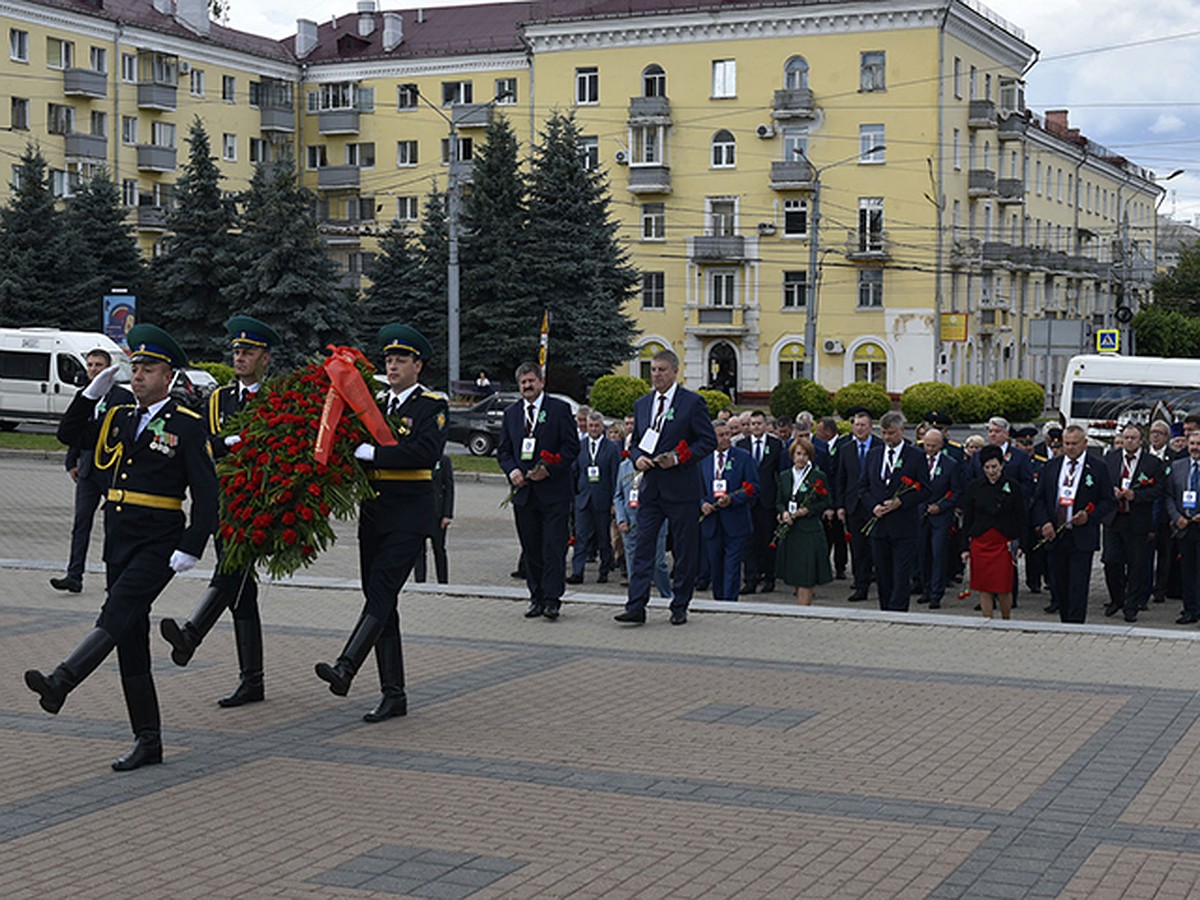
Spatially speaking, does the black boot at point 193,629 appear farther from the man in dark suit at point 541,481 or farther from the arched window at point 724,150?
the arched window at point 724,150

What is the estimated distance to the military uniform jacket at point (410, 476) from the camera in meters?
9.30

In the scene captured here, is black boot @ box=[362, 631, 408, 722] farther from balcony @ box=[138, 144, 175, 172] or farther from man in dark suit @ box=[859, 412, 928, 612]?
balcony @ box=[138, 144, 175, 172]

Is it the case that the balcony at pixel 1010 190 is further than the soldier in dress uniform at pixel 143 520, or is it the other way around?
the balcony at pixel 1010 190

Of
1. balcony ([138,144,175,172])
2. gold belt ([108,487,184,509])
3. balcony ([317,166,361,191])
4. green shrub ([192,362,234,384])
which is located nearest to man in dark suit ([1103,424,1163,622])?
gold belt ([108,487,184,509])

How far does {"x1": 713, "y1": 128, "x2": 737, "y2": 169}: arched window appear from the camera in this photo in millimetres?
71875

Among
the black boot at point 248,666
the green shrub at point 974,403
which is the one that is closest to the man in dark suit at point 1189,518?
the black boot at point 248,666

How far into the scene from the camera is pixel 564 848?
6848 millimetres

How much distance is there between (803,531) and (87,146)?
191ft

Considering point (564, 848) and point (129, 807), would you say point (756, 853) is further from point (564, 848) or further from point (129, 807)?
point (129, 807)

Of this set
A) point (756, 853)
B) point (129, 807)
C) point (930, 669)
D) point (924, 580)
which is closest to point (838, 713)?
point (930, 669)

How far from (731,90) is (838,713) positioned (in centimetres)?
6360

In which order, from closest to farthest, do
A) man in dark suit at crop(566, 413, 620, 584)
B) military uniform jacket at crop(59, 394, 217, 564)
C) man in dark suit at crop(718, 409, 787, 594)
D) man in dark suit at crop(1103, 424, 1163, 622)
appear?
military uniform jacket at crop(59, 394, 217, 564) → man in dark suit at crop(1103, 424, 1163, 622) → man in dark suit at crop(718, 409, 787, 594) → man in dark suit at crop(566, 413, 620, 584)

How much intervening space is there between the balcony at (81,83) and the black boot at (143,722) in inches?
2509

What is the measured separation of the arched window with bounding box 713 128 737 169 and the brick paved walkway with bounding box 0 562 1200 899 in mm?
60884
